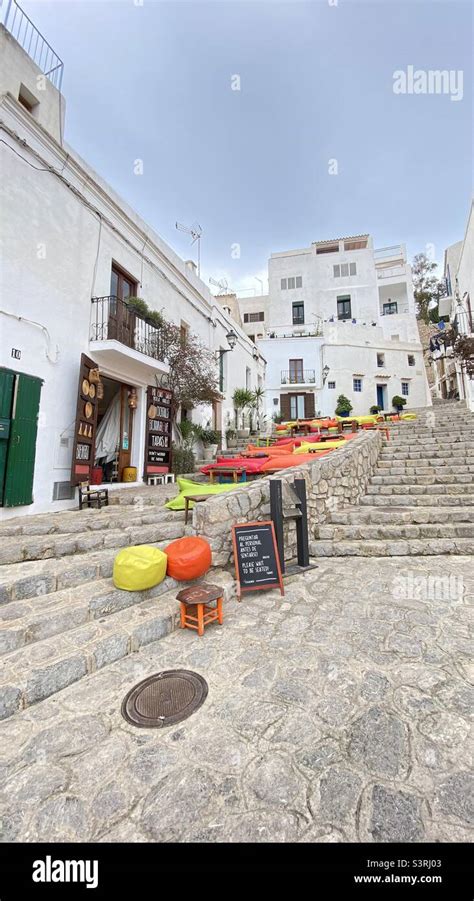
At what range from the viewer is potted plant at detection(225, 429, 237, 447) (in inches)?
585

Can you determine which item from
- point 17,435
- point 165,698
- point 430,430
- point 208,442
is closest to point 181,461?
point 208,442

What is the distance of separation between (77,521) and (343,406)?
21.4 meters

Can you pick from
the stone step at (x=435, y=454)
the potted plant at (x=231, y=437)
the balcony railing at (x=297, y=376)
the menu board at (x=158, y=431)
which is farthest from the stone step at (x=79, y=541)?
the balcony railing at (x=297, y=376)

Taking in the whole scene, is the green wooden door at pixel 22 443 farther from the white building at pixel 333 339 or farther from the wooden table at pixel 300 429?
the white building at pixel 333 339

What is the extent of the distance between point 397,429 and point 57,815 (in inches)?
529

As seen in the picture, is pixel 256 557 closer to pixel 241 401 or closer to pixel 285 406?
pixel 241 401

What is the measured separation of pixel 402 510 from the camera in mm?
6074

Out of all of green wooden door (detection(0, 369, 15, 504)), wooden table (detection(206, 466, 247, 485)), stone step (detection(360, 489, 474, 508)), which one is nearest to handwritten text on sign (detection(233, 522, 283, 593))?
wooden table (detection(206, 466, 247, 485))

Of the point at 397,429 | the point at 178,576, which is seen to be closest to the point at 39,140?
the point at 178,576

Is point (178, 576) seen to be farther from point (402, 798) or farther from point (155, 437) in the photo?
point (155, 437)

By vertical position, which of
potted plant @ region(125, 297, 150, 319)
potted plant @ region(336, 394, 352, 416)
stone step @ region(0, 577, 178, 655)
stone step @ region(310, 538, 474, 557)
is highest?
potted plant @ region(336, 394, 352, 416)

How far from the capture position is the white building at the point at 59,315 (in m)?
5.87

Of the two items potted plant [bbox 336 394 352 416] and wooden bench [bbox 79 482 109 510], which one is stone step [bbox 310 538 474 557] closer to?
wooden bench [bbox 79 482 109 510]
